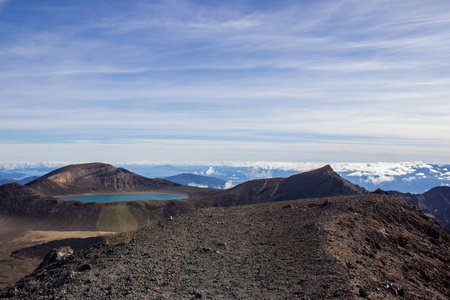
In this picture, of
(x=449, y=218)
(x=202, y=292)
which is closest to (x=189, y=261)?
(x=202, y=292)

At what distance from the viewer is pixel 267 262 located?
1350cm

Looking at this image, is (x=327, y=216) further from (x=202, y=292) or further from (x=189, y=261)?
(x=202, y=292)

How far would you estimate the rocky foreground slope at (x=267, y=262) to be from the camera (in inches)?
442

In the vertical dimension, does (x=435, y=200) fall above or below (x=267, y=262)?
below

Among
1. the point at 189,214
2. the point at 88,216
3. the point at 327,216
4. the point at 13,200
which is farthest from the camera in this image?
the point at 13,200

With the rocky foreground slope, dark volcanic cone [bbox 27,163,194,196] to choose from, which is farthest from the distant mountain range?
dark volcanic cone [bbox 27,163,194,196]

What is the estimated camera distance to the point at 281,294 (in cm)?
1075

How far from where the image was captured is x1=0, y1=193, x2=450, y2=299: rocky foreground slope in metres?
11.2

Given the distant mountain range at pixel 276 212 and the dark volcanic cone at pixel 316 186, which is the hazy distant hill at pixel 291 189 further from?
the distant mountain range at pixel 276 212

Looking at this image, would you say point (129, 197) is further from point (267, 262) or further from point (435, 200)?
point (267, 262)

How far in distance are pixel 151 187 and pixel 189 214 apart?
16628cm

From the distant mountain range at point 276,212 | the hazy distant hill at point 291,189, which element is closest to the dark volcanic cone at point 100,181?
the distant mountain range at point 276,212

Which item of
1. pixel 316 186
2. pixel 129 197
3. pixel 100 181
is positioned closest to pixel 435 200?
pixel 316 186

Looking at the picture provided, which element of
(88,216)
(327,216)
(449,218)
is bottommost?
(449,218)
